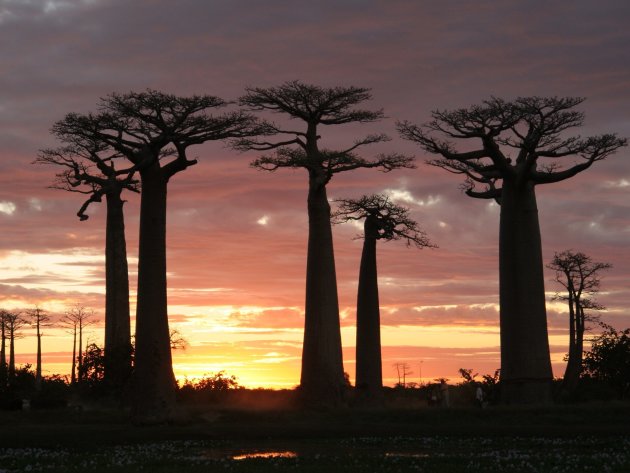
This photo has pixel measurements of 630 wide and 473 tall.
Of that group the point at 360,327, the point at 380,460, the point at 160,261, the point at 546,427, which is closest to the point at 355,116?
the point at 360,327

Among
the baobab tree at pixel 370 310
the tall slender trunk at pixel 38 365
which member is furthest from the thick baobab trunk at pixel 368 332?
the tall slender trunk at pixel 38 365

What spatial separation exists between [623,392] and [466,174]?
18.3 meters

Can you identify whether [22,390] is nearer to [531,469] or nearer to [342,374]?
Result: [342,374]

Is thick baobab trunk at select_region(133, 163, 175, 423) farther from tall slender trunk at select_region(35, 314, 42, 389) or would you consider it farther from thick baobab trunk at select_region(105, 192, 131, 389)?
tall slender trunk at select_region(35, 314, 42, 389)

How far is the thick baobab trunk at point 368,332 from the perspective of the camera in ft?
157

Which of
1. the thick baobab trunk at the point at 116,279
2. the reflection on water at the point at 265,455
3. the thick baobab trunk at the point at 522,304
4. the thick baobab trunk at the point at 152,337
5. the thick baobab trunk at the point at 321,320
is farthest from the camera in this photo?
the thick baobab trunk at the point at 116,279

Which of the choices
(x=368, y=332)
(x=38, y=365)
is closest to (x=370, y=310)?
(x=368, y=332)

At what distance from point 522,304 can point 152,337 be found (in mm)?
14412

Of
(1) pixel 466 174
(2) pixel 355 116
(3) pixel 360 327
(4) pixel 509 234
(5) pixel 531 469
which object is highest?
(2) pixel 355 116

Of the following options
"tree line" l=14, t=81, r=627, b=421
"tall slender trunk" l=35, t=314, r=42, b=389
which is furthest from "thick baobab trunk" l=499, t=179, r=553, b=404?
"tall slender trunk" l=35, t=314, r=42, b=389

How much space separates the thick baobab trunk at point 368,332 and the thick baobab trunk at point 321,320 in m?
2.46

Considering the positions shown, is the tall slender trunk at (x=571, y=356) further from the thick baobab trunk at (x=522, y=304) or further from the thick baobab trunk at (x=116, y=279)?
the thick baobab trunk at (x=116, y=279)

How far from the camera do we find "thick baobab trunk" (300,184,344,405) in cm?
4428

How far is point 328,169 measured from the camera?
4625 centimetres
